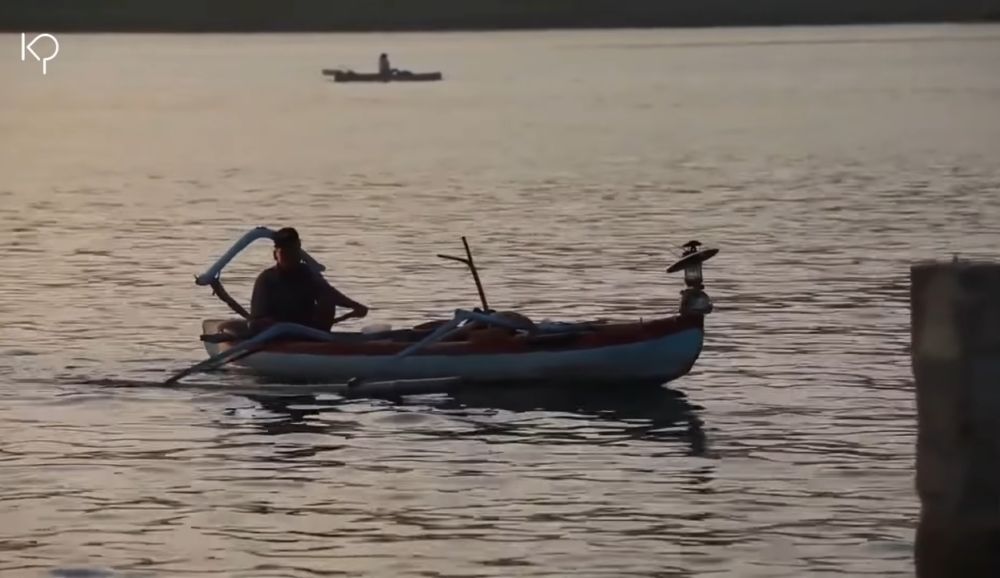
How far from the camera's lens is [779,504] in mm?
17281

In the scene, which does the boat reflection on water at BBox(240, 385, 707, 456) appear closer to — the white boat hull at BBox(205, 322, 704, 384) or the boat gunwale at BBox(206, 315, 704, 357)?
the white boat hull at BBox(205, 322, 704, 384)

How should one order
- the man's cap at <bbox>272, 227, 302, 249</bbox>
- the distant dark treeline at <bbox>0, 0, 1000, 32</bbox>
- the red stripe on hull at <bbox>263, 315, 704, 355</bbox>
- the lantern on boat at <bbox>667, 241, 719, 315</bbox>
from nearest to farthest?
the lantern on boat at <bbox>667, 241, 719, 315</bbox> → the red stripe on hull at <bbox>263, 315, 704, 355</bbox> → the man's cap at <bbox>272, 227, 302, 249</bbox> → the distant dark treeline at <bbox>0, 0, 1000, 32</bbox>

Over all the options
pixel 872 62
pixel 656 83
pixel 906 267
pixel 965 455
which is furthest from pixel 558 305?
pixel 872 62

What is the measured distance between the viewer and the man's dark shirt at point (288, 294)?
23.2m

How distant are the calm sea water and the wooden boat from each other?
11.1 inches

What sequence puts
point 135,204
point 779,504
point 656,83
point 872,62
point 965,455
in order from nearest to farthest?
1. point 965,455
2. point 779,504
3. point 135,204
4. point 656,83
5. point 872,62

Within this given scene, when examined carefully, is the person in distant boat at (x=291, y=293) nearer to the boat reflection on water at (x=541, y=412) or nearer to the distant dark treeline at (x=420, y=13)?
the boat reflection on water at (x=541, y=412)

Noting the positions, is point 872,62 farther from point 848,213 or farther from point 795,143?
point 848,213

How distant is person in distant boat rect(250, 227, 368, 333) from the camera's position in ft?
75.7

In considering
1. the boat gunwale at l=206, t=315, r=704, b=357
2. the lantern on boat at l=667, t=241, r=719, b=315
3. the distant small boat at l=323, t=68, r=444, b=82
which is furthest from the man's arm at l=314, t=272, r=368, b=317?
the distant small boat at l=323, t=68, r=444, b=82

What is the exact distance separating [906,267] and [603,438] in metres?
13.9

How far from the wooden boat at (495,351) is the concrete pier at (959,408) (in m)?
11.0

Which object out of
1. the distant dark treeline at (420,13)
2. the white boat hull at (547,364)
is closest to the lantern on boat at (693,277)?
the white boat hull at (547,364)

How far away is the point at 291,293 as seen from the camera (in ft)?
76.3
